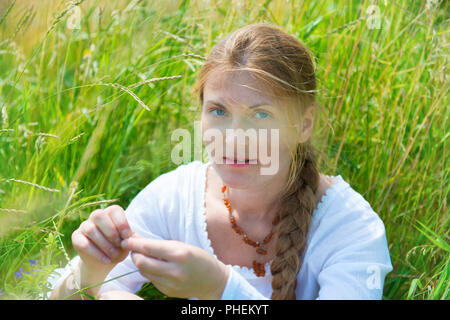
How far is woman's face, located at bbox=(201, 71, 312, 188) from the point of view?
4.21 feet

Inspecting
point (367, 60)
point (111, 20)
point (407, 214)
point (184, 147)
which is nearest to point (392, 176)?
point (407, 214)

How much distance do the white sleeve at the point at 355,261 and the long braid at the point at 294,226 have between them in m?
0.07

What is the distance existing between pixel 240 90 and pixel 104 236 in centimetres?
47

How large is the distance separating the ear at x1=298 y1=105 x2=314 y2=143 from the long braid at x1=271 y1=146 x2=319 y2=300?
49 mm

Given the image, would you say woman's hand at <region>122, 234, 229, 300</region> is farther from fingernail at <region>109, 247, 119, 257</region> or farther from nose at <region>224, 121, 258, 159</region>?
nose at <region>224, 121, 258, 159</region>

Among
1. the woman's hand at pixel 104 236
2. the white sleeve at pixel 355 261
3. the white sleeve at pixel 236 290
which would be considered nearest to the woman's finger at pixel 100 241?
the woman's hand at pixel 104 236

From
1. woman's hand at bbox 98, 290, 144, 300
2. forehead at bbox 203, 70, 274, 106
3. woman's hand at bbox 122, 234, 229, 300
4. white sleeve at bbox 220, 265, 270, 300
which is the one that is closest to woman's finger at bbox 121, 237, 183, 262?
woman's hand at bbox 122, 234, 229, 300

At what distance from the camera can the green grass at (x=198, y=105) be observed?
158cm

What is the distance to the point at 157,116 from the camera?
1.93m

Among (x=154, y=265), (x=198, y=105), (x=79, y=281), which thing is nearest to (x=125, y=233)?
(x=154, y=265)

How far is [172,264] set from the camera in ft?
3.45

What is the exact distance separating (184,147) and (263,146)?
0.67 metres

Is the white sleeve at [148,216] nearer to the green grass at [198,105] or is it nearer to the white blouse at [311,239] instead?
the white blouse at [311,239]

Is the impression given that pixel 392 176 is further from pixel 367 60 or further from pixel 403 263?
pixel 367 60
